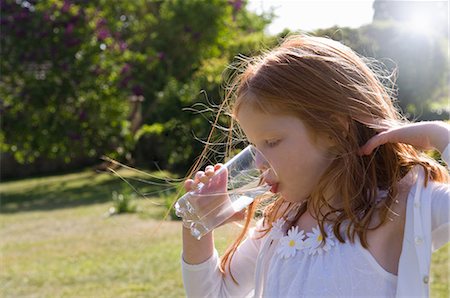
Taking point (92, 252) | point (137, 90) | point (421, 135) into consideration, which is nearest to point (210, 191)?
point (421, 135)

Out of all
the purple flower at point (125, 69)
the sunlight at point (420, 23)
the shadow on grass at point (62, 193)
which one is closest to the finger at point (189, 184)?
the shadow on grass at point (62, 193)

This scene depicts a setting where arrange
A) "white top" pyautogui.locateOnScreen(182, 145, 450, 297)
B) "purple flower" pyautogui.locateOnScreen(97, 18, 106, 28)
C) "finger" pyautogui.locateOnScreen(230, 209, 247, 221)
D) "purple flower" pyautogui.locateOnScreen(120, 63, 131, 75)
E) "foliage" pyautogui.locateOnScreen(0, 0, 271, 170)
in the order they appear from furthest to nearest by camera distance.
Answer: "purple flower" pyautogui.locateOnScreen(120, 63, 131, 75) → "purple flower" pyautogui.locateOnScreen(97, 18, 106, 28) → "foliage" pyautogui.locateOnScreen(0, 0, 271, 170) → "finger" pyautogui.locateOnScreen(230, 209, 247, 221) → "white top" pyautogui.locateOnScreen(182, 145, 450, 297)

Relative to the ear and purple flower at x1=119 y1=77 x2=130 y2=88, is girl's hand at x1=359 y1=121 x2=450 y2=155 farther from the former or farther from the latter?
purple flower at x1=119 y1=77 x2=130 y2=88

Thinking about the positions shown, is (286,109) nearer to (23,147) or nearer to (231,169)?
(231,169)

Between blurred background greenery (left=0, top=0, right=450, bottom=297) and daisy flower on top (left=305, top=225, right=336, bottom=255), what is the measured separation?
6.29m

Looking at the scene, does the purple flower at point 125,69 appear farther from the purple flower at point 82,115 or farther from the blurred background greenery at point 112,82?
the purple flower at point 82,115

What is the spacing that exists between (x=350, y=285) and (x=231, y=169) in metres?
0.52

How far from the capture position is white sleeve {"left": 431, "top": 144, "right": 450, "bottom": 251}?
1.82 metres

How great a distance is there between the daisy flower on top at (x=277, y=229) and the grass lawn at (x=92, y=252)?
0.29 m

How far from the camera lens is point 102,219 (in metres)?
9.48

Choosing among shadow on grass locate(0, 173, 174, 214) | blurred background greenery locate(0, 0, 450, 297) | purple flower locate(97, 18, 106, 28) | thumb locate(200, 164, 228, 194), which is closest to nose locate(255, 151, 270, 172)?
thumb locate(200, 164, 228, 194)

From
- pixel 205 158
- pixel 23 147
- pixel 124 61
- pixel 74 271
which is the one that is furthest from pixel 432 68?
pixel 205 158

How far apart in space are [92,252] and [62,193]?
7.08 metres

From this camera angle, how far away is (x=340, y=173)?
1995mm
